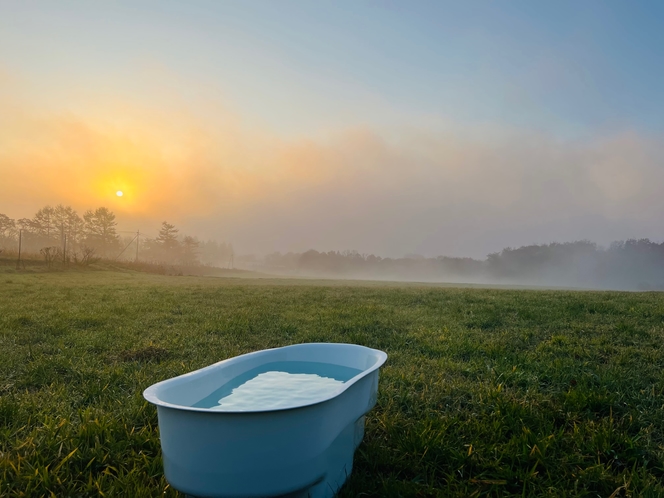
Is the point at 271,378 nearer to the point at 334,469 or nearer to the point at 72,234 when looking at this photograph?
the point at 334,469

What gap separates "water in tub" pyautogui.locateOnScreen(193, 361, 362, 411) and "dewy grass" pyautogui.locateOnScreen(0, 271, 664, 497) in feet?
1.19

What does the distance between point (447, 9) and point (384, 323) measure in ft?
32.8

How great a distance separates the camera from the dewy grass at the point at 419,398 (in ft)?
6.35

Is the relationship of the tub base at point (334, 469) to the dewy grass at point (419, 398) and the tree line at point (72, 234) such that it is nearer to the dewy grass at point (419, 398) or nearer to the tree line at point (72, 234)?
the dewy grass at point (419, 398)

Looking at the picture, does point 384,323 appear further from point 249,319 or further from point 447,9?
point 447,9

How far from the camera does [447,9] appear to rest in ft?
37.9

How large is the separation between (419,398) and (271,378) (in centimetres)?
109

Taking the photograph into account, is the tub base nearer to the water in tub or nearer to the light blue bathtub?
the light blue bathtub

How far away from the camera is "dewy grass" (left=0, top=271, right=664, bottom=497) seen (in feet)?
6.35

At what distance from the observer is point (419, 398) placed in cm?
285

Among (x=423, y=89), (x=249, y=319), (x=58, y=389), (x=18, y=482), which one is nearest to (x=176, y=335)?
(x=249, y=319)

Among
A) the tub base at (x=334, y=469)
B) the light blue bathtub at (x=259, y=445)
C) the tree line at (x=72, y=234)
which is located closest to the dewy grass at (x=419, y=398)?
the tub base at (x=334, y=469)

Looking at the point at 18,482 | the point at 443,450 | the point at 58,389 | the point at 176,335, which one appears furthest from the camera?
the point at 176,335

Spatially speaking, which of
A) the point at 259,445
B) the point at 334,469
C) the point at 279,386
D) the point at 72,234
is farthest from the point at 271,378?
the point at 72,234
